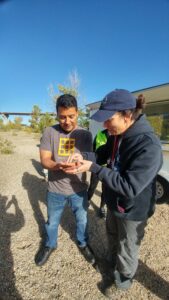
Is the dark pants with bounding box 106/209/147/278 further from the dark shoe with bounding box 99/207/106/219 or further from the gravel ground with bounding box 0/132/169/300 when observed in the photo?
the dark shoe with bounding box 99/207/106/219

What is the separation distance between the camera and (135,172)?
1348mm

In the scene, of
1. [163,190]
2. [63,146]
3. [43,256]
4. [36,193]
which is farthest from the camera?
[36,193]

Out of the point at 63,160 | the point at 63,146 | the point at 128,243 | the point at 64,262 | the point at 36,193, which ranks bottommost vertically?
the point at 64,262

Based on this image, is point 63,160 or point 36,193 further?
point 36,193

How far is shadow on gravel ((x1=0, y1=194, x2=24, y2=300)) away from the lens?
82.4 inches

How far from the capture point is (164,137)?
12.7ft

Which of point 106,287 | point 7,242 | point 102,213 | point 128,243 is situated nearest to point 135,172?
point 128,243

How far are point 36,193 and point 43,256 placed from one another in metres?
2.39

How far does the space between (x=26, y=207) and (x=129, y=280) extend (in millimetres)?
2577

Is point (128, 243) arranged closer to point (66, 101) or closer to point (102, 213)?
point (66, 101)

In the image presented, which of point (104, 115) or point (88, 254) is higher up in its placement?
point (104, 115)

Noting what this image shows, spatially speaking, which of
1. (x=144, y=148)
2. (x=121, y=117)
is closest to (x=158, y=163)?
(x=144, y=148)

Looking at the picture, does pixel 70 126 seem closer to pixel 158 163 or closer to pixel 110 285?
pixel 158 163

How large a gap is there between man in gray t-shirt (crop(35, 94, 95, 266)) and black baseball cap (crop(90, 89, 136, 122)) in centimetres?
59
